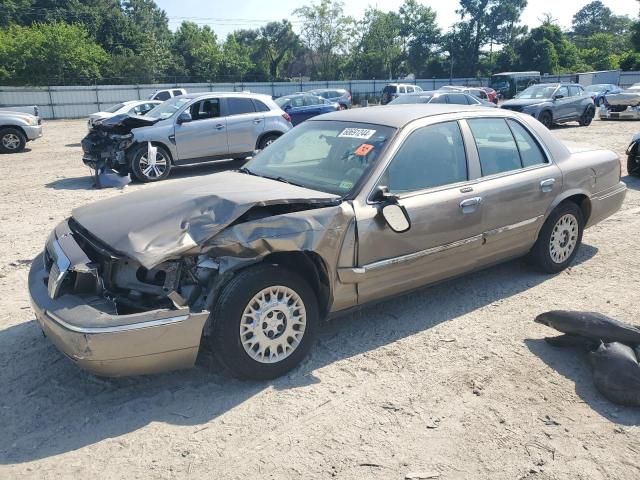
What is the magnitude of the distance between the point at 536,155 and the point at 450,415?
9.58 feet

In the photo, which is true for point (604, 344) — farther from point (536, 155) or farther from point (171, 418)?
point (171, 418)

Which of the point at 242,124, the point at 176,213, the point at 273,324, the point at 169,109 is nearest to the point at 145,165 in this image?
the point at 169,109

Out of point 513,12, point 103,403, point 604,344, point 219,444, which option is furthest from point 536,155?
point 513,12

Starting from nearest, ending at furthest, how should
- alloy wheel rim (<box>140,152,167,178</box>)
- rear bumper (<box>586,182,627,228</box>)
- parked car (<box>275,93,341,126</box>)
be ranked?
1. rear bumper (<box>586,182,627,228</box>)
2. alloy wheel rim (<box>140,152,167,178</box>)
3. parked car (<box>275,93,341,126</box>)

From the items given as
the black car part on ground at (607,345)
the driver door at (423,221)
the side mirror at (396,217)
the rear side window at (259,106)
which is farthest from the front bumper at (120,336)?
the rear side window at (259,106)

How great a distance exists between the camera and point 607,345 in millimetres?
3613

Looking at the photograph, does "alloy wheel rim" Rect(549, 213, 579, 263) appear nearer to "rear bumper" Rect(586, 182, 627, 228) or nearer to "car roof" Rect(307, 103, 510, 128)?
"rear bumper" Rect(586, 182, 627, 228)

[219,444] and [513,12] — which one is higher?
[513,12]

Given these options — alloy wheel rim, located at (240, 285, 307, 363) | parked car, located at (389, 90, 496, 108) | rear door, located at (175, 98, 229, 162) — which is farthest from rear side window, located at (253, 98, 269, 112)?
alloy wheel rim, located at (240, 285, 307, 363)

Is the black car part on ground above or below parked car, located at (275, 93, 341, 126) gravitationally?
→ below

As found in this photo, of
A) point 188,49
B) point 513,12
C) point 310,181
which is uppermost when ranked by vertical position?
point 513,12

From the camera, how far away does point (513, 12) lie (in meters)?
74.2

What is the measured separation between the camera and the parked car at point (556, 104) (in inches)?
765

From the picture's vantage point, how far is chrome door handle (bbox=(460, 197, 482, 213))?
4.30 m
